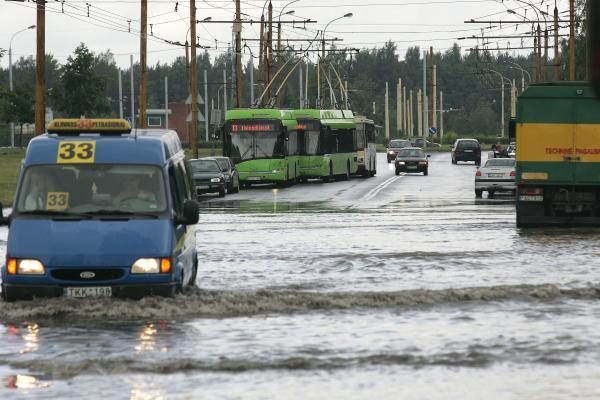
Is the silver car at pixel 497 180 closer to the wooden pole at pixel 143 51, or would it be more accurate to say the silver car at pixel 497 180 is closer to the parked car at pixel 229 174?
the parked car at pixel 229 174

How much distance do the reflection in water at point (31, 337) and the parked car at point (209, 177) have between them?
36091 mm

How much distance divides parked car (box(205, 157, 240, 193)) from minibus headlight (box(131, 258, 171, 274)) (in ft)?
127

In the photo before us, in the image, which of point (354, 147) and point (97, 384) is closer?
point (97, 384)

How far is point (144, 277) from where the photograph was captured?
14.6 metres

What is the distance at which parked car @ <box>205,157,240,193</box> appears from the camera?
177ft

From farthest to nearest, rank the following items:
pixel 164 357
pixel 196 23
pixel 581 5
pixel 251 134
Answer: pixel 581 5, pixel 196 23, pixel 251 134, pixel 164 357

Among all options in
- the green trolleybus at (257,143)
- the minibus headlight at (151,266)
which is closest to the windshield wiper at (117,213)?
the minibus headlight at (151,266)

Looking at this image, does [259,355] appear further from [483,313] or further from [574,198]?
[574,198]

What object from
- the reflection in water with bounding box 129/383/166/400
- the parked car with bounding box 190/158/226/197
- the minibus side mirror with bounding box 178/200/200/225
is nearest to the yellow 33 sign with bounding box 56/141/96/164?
the minibus side mirror with bounding box 178/200/200/225

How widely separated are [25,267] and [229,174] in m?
40.0

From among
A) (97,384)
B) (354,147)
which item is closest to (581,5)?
(354,147)

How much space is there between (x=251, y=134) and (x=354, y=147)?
13.5 m

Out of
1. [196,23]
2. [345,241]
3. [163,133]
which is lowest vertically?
[345,241]

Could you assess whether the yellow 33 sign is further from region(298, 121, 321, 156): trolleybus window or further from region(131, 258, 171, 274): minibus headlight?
region(298, 121, 321, 156): trolleybus window
